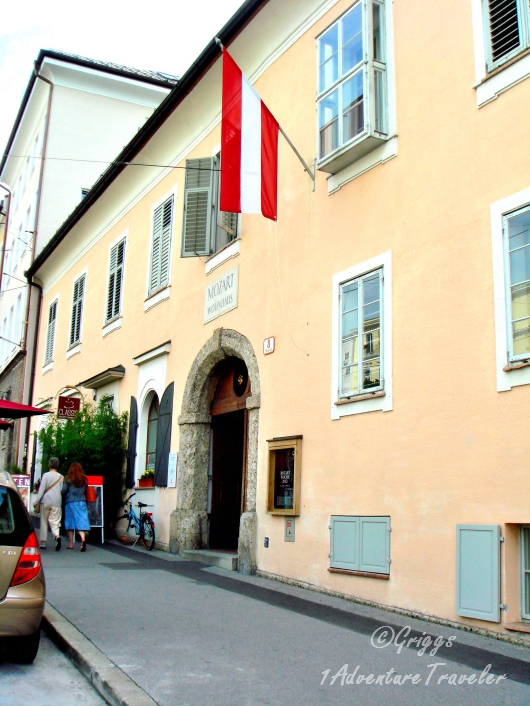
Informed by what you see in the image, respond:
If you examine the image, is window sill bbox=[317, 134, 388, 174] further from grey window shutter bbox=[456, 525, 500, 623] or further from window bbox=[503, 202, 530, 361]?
grey window shutter bbox=[456, 525, 500, 623]

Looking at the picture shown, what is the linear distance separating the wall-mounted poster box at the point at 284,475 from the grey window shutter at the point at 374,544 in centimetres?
144

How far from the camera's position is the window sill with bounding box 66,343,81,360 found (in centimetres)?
2093

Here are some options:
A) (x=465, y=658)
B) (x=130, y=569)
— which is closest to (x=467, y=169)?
(x=465, y=658)

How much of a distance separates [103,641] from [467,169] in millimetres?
5549

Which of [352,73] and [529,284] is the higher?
[352,73]

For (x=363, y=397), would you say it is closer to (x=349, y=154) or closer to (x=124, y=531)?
(x=349, y=154)

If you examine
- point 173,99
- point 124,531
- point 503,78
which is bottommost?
point 124,531

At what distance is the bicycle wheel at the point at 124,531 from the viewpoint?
1484cm

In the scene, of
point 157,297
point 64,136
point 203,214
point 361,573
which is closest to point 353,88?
point 203,214

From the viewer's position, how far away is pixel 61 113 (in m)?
26.5

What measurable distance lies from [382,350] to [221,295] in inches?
185

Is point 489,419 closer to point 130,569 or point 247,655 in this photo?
point 247,655

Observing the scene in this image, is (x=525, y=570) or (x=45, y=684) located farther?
(x=525, y=570)

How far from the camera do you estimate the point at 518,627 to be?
21.0 ft
